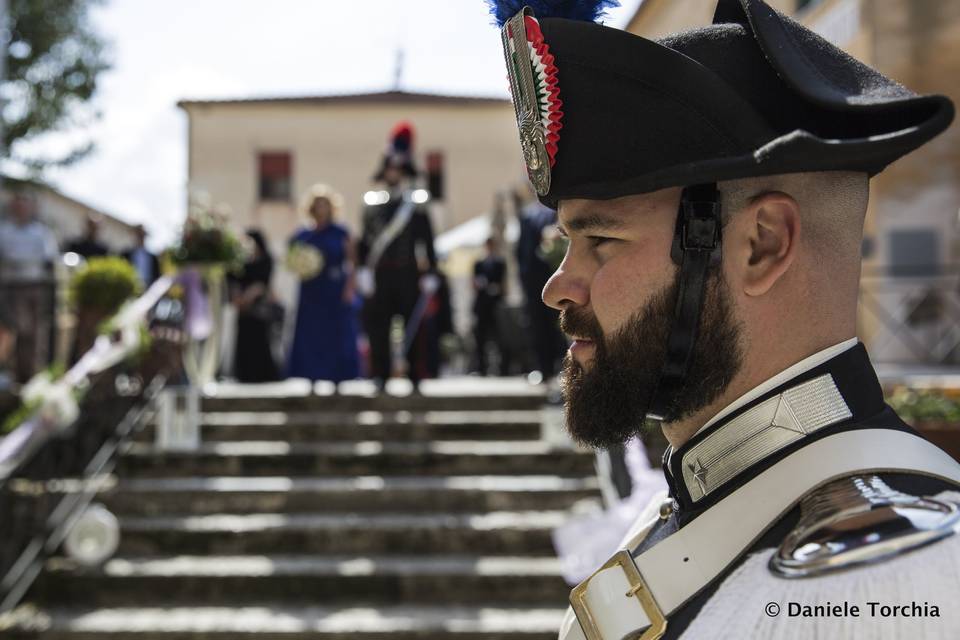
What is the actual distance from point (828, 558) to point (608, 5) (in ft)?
2.72

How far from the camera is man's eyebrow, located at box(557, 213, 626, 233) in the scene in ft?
4.47

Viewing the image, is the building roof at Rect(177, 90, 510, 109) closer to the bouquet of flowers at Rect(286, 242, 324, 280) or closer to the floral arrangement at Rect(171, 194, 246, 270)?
the bouquet of flowers at Rect(286, 242, 324, 280)

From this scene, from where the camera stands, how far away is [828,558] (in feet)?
3.48

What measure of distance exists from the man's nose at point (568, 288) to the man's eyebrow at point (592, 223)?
44mm

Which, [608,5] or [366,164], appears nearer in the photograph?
[608,5]

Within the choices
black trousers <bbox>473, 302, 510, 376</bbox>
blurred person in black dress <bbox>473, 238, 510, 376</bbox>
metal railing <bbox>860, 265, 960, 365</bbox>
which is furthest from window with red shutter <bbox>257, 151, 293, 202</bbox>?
metal railing <bbox>860, 265, 960, 365</bbox>

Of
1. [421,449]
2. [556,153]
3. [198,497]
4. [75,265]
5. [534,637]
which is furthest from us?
[75,265]

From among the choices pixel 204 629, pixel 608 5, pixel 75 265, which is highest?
pixel 608 5

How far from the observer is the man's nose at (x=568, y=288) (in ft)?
4.61

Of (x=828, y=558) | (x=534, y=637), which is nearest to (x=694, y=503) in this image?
(x=828, y=558)

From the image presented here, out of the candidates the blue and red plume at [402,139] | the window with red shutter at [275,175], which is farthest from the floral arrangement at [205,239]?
the window with red shutter at [275,175]

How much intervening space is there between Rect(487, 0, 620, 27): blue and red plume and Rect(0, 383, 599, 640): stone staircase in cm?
477

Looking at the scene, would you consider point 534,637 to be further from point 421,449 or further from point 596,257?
point 596,257

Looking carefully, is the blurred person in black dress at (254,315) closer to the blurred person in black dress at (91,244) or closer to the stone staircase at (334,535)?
the blurred person in black dress at (91,244)
